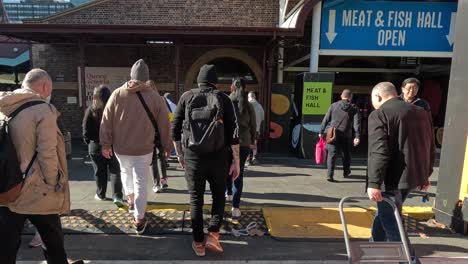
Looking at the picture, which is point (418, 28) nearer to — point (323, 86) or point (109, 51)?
point (323, 86)

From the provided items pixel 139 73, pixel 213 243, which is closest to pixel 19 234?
pixel 213 243

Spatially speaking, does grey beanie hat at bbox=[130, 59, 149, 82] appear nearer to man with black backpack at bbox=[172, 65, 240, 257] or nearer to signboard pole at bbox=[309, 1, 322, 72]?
man with black backpack at bbox=[172, 65, 240, 257]

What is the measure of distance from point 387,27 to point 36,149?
891 cm

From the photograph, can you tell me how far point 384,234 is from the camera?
3344 millimetres

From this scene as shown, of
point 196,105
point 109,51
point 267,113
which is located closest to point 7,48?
point 109,51

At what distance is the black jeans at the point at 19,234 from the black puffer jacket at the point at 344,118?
5.08 m

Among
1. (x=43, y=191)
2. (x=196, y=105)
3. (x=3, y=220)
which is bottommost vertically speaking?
(x=3, y=220)

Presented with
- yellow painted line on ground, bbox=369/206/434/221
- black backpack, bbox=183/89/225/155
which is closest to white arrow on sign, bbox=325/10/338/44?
yellow painted line on ground, bbox=369/206/434/221

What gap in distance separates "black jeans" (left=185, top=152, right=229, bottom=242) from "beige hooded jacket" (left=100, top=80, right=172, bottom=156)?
2.16ft

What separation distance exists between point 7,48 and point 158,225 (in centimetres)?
1202

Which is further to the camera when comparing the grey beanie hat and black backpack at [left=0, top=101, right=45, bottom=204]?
the grey beanie hat

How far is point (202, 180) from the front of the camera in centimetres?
341

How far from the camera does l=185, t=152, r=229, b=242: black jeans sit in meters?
3.37

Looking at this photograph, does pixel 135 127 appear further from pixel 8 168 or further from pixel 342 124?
pixel 342 124
